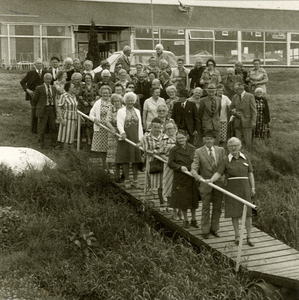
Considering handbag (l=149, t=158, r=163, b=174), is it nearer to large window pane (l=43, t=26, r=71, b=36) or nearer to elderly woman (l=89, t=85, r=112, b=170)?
elderly woman (l=89, t=85, r=112, b=170)

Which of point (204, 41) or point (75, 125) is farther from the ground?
point (204, 41)

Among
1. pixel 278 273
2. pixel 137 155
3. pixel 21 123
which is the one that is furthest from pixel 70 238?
pixel 21 123

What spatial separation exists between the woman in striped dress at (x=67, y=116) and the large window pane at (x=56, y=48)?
12937 mm

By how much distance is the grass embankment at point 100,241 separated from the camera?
787cm

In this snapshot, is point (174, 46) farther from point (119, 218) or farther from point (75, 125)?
point (119, 218)

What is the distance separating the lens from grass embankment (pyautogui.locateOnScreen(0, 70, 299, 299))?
7.87 meters

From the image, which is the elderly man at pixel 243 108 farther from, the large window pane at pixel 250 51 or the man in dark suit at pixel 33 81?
the large window pane at pixel 250 51

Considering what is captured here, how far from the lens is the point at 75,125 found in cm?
1198

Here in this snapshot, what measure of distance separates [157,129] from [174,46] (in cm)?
1851

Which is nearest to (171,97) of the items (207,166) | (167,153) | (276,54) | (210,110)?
(210,110)

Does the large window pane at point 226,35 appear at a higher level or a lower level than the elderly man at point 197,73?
higher

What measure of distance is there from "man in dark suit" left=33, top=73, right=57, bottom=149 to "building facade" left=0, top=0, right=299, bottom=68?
10.00 m

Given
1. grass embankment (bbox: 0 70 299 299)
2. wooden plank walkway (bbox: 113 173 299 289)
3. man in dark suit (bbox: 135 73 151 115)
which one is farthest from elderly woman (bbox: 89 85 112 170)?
wooden plank walkway (bbox: 113 173 299 289)

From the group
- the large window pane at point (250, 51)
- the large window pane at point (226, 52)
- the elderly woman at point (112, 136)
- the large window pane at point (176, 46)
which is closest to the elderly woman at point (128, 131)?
the elderly woman at point (112, 136)
